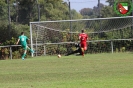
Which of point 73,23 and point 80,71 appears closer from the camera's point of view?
point 80,71

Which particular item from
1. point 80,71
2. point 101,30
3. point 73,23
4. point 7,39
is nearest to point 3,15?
point 7,39

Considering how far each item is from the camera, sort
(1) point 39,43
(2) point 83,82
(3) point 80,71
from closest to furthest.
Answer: (2) point 83,82, (3) point 80,71, (1) point 39,43

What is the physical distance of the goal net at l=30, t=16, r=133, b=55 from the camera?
3078 cm

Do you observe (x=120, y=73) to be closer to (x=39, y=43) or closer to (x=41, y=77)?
(x=41, y=77)

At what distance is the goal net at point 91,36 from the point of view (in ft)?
101

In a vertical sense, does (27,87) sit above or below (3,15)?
below

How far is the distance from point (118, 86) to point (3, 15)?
97.8ft

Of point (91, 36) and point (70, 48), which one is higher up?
point (91, 36)

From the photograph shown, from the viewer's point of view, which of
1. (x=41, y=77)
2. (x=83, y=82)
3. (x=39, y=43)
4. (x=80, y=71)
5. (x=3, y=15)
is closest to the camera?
(x=83, y=82)

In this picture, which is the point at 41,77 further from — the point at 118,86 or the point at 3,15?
the point at 3,15

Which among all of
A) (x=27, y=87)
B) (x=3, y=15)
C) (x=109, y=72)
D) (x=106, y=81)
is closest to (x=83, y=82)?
(x=106, y=81)

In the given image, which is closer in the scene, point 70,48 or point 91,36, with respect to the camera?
point 70,48

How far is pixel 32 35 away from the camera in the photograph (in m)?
31.0

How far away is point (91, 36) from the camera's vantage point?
1244 inches
